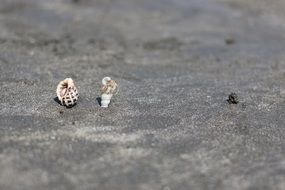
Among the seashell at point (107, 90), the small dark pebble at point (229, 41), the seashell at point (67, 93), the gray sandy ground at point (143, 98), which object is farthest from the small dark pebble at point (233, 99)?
the small dark pebble at point (229, 41)

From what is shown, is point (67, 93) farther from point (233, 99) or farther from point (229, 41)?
point (229, 41)

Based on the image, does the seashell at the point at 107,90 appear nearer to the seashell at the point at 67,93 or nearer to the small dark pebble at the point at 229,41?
the seashell at the point at 67,93

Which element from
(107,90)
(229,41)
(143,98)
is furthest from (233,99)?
(229,41)

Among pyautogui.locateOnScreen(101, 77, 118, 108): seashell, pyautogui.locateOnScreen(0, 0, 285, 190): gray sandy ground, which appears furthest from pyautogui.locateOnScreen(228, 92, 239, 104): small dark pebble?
pyautogui.locateOnScreen(101, 77, 118, 108): seashell

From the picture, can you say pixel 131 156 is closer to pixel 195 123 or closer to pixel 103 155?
pixel 103 155

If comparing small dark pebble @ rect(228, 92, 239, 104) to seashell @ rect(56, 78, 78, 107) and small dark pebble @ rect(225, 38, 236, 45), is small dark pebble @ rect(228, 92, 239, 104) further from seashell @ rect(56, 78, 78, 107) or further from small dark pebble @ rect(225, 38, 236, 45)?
small dark pebble @ rect(225, 38, 236, 45)

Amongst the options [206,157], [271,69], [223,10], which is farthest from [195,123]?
[223,10]

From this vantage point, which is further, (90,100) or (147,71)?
(147,71)
